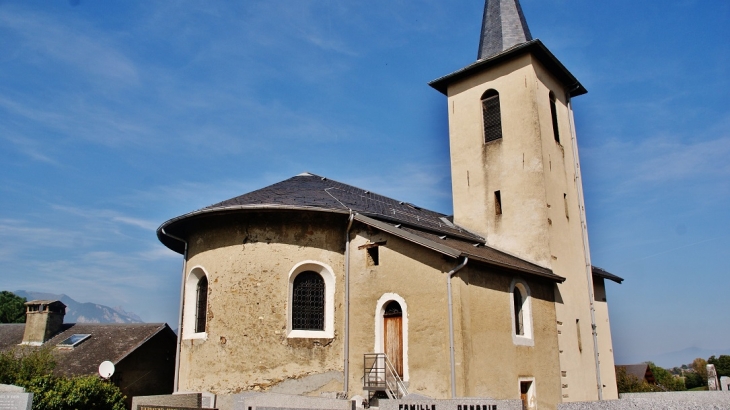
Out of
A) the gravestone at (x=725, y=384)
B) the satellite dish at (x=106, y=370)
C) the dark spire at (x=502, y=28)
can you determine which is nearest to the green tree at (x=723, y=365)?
the gravestone at (x=725, y=384)

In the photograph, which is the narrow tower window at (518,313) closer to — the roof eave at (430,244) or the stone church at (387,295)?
the stone church at (387,295)

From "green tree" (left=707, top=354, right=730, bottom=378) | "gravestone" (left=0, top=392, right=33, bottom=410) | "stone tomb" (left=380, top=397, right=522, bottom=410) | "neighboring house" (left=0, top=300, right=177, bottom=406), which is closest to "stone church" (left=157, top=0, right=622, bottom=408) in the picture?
"stone tomb" (left=380, top=397, right=522, bottom=410)

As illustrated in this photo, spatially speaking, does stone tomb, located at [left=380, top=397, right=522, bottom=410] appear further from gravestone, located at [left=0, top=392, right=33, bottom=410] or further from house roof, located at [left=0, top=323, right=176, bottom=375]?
house roof, located at [left=0, top=323, right=176, bottom=375]

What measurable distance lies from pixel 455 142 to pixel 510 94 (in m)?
2.69

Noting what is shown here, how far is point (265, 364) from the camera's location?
14.7m

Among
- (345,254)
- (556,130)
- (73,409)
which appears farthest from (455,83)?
(73,409)

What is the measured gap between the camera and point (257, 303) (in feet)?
49.9

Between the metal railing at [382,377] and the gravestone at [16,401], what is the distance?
734cm

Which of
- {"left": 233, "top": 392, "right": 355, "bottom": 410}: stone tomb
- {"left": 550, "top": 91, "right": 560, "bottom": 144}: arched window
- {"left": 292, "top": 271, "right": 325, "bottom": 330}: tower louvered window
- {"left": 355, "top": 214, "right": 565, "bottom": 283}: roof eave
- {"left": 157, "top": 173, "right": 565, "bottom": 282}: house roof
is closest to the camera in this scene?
{"left": 233, "top": 392, "right": 355, "bottom": 410}: stone tomb

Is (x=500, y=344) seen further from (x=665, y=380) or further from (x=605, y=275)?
(x=665, y=380)

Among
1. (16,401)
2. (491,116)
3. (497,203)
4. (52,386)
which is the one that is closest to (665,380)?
(497,203)

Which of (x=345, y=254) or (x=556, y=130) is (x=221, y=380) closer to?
(x=345, y=254)

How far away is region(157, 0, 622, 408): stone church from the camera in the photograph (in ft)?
46.4

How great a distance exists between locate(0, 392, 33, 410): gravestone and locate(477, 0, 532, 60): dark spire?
18660 millimetres
